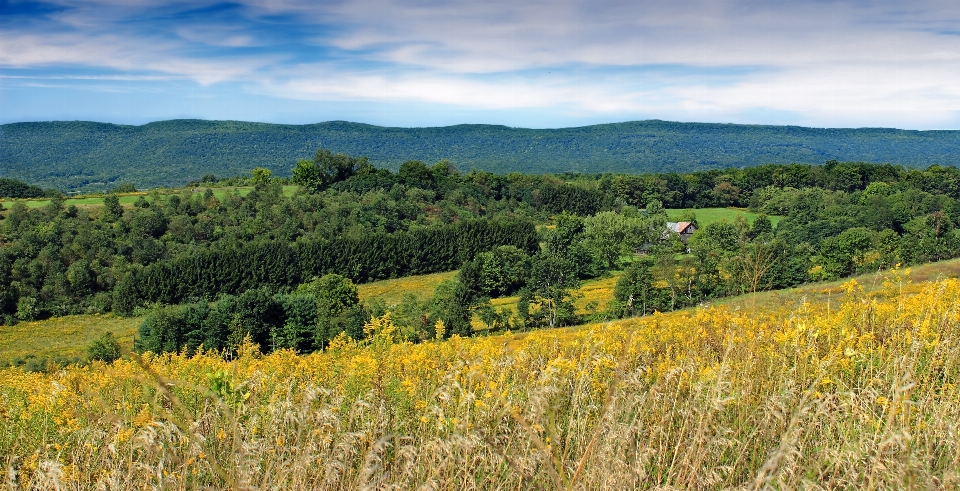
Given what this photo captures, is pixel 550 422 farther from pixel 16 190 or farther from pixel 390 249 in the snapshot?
pixel 16 190

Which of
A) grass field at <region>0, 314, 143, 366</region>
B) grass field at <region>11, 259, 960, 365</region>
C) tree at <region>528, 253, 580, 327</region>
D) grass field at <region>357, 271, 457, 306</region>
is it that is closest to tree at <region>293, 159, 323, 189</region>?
grass field at <region>357, 271, 457, 306</region>

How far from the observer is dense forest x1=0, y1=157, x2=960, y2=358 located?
4081cm

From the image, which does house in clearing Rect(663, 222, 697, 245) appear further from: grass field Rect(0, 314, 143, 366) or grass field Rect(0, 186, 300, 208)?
grass field Rect(0, 314, 143, 366)

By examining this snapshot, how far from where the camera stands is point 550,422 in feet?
11.1

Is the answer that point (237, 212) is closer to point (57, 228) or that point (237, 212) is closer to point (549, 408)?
point (57, 228)

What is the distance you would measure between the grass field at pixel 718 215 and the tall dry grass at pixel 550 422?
85666 millimetres

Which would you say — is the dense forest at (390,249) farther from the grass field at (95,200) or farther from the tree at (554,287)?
the grass field at (95,200)

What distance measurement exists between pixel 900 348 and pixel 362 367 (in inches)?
149

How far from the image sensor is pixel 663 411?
3.83 metres

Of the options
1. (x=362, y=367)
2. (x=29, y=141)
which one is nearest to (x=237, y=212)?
(x=362, y=367)

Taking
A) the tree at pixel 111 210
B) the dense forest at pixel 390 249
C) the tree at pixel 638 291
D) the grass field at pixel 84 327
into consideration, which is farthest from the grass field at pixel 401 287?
the tree at pixel 111 210

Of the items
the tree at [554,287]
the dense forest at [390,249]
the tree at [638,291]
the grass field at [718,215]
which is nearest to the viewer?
the tree at [638,291]

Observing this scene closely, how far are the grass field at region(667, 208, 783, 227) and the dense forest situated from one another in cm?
235

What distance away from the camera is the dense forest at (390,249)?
4081cm
